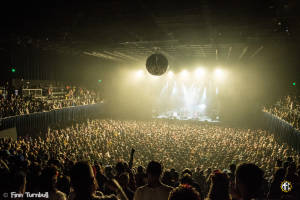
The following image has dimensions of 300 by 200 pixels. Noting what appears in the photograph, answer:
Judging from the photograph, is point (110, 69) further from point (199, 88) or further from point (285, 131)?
point (285, 131)

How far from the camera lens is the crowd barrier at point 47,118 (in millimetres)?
16125

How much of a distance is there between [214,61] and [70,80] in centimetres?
1845

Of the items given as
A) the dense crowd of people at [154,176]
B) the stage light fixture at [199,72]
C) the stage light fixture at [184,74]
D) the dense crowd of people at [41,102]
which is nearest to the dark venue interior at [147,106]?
the dense crowd of people at [154,176]

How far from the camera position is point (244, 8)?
9.12m

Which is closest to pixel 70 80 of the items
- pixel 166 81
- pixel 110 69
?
pixel 110 69

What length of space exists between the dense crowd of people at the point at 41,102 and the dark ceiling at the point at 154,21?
5113mm

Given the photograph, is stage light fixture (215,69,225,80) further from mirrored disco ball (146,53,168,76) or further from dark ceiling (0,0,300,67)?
mirrored disco ball (146,53,168,76)

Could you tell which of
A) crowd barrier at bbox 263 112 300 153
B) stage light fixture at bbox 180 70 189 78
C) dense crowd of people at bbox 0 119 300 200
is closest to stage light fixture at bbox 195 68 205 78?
stage light fixture at bbox 180 70 189 78

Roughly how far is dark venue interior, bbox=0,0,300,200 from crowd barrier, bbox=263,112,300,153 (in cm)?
10

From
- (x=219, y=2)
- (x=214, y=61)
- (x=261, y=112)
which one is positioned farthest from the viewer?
(x=214, y=61)

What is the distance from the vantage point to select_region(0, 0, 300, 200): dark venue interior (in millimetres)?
3369

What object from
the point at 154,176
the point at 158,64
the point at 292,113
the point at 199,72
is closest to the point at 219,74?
the point at 199,72

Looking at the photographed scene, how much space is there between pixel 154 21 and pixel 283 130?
12.8 m

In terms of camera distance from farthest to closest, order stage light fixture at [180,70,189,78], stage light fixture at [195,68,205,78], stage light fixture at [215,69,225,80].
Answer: stage light fixture at [180,70,189,78] < stage light fixture at [215,69,225,80] < stage light fixture at [195,68,205,78]
